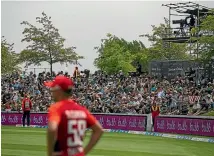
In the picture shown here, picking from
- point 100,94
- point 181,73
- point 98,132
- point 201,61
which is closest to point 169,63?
point 181,73

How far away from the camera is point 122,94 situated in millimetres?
33812

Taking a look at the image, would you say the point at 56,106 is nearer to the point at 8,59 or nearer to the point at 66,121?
the point at 66,121

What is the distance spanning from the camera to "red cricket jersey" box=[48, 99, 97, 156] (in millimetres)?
5535

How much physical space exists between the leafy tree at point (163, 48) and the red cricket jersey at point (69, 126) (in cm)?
5455

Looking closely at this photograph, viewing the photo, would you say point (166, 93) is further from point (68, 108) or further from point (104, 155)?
Answer: point (68, 108)

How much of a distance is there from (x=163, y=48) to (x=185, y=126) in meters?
36.0

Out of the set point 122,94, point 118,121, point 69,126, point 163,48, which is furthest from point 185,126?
point 163,48

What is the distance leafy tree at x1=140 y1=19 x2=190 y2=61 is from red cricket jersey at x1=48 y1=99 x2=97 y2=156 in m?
54.6

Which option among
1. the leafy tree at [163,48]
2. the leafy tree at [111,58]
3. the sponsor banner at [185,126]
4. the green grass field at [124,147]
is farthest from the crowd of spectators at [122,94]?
the leafy tree at [111,58]

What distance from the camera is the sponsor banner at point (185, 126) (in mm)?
25188

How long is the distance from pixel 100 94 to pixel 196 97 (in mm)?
8016

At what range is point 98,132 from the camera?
5.98m

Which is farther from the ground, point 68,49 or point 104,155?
point 68,49

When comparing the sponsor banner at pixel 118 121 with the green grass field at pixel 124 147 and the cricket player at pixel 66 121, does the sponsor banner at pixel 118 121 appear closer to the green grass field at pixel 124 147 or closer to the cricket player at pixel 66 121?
the green grass field at pixel 124 147
